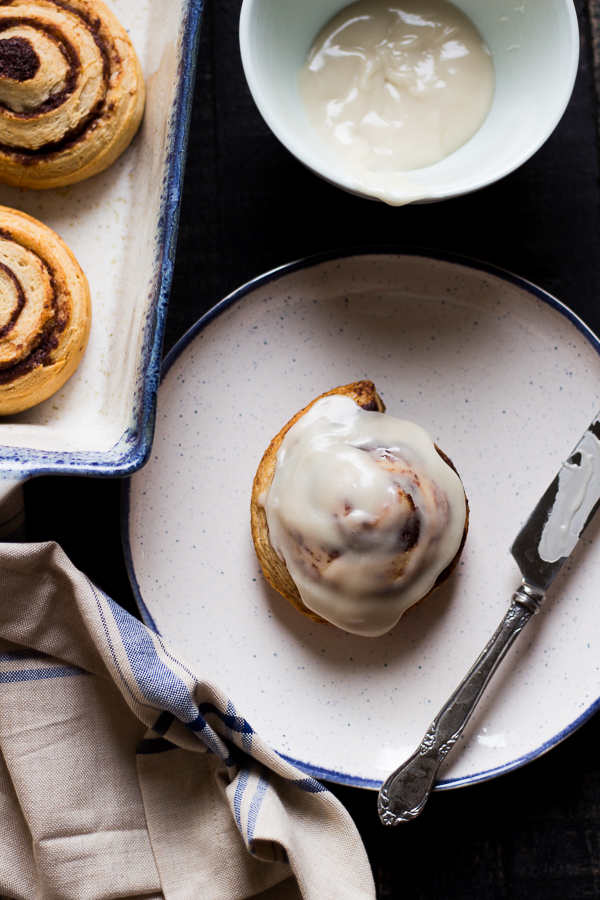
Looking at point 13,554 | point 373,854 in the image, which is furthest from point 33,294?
point 373,854

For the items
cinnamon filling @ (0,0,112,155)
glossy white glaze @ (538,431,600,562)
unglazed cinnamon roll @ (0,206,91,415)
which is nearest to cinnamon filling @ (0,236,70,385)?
unglazed cinnamon roll @ (0,206,91,415)

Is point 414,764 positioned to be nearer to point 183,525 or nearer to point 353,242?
point 183,525

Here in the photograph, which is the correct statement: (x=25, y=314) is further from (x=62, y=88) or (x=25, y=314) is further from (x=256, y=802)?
(x=256, y=802)

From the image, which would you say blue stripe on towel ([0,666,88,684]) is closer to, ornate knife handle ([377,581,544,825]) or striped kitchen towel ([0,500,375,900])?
striped kitchen towel ([0,500,375,900])

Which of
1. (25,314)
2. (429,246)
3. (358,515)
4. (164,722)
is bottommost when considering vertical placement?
(164,722)

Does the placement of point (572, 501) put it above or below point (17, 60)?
below

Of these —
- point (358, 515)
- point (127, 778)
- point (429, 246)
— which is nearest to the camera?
point (358, 515)

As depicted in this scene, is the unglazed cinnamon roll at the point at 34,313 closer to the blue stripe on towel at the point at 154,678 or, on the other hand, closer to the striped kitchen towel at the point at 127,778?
the striped kitchen towel at the point at 127,778

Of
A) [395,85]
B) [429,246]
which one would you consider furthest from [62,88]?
[429,246]
